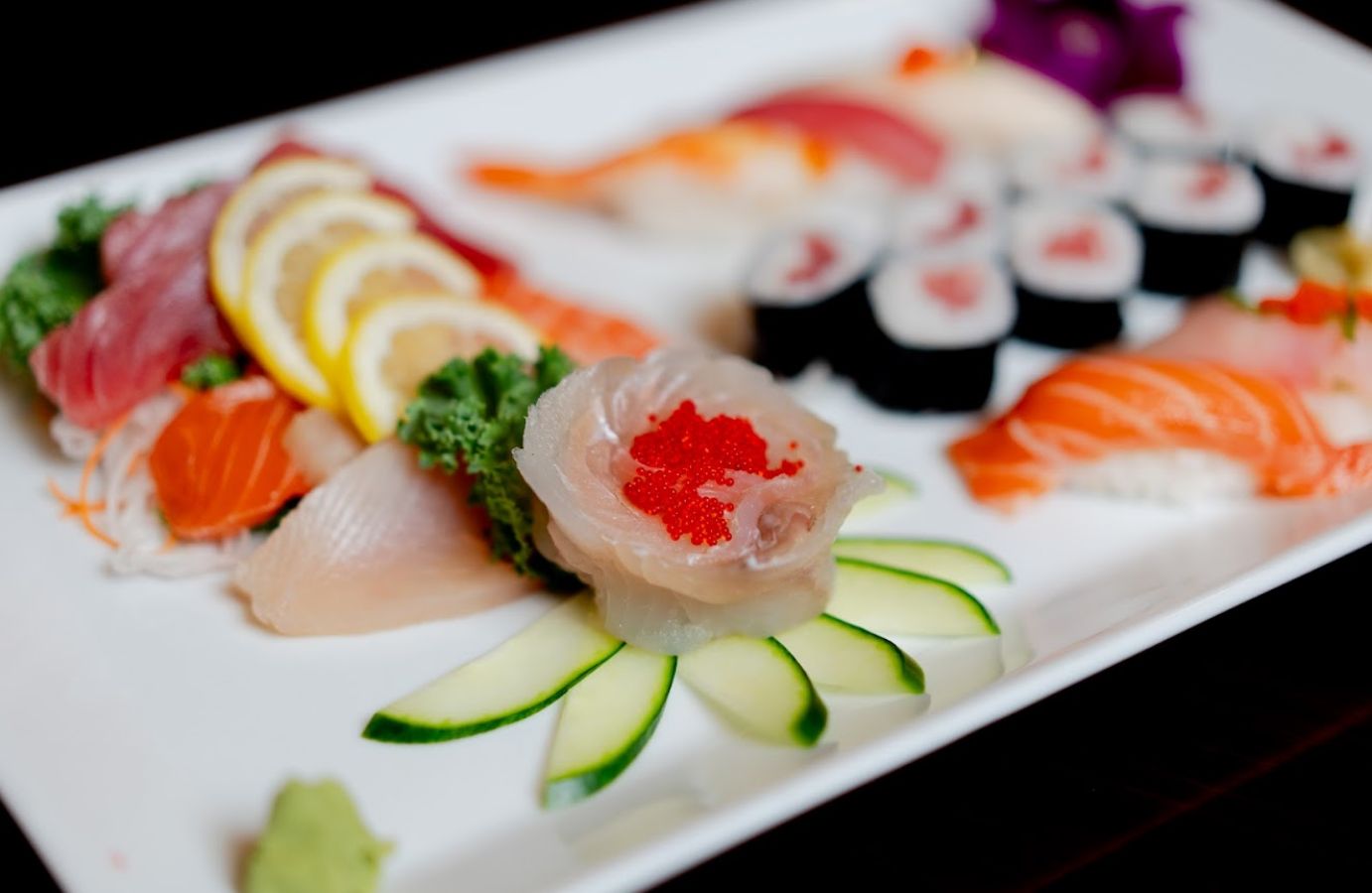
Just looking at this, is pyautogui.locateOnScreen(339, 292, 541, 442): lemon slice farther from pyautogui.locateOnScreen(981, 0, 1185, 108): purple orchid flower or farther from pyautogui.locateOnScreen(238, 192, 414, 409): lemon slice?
pyautogui.locateOnScreen(981, 0, 1185, 108): purple orchid flower

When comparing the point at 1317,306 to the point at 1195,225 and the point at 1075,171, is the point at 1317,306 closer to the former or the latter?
the point at 1195,225

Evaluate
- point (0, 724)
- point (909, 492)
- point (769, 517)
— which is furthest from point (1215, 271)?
point (0, 724)

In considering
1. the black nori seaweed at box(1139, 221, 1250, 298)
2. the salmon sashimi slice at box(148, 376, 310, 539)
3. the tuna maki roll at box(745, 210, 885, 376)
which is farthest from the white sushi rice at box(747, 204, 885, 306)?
the salmon sashimi slice at box(148, 376, 310, 539)

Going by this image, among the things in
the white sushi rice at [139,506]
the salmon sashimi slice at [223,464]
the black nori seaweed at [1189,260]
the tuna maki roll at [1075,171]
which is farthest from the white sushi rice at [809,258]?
the white sushi rice at [139,506]

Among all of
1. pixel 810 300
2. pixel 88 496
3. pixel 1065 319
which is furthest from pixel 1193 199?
pixel 88 496

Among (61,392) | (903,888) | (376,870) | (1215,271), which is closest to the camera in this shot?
(376,870)

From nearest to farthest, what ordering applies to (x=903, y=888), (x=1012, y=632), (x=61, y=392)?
(x=903, y=888) < (x=1012, y=632) < (x=61, y=392)

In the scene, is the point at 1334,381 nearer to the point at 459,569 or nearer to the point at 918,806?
the point at 918,806
